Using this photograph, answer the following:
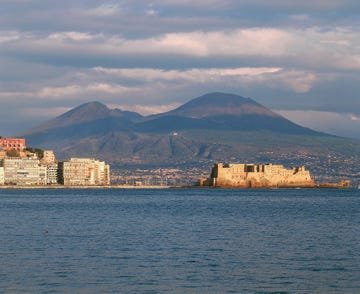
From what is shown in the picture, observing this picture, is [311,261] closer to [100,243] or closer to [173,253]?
[173,253]

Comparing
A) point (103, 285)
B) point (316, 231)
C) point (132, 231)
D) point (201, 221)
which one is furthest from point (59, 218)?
point (103, 285)

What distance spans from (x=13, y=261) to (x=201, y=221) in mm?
29039

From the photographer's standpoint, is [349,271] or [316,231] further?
[316,231]

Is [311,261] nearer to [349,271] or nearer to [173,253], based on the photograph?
[349,271]

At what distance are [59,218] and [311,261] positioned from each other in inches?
1381

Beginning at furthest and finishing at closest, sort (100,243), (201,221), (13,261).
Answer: (201,221) < (100,243) < (13,261)

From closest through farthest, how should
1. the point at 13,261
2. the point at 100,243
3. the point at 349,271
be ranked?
the point at 349,271
the point at 13,261
the point at 100,243

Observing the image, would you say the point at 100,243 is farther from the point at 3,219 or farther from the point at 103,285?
the point at 3,219

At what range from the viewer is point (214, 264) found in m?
37.4

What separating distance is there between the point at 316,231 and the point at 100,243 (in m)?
15.8

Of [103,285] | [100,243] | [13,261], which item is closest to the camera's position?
[103,285]

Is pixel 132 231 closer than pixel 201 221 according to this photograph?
Yes

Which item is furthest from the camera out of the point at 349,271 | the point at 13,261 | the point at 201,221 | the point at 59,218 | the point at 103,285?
the point at 59,218

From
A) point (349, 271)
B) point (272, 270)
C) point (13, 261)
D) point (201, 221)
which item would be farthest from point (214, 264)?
point (201, 221)
